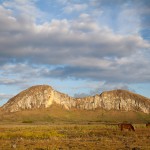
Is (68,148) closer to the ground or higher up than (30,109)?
closer to the ground

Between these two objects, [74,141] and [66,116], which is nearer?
[74,141]

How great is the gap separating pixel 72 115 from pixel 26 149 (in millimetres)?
176197

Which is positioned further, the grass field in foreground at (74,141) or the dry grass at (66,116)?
the dry grass at (66,116)

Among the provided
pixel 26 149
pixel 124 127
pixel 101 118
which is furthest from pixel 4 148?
pixel 101 118

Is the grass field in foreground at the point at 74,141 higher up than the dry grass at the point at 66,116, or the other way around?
the dry grass at the point at 66,116

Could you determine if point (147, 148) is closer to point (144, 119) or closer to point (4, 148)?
point (4, 148)

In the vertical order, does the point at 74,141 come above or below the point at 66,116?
below

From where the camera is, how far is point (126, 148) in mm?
22344

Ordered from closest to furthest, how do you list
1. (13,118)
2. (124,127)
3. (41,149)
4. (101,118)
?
1. (41,149)
2. (124,127)
3. (13,118)
4. (101,118)

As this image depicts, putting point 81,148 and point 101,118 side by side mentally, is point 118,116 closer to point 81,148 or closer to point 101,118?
point 101,118

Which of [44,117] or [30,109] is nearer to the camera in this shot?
[44,117]

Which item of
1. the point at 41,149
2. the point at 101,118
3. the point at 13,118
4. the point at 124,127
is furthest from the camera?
the point at 101,118

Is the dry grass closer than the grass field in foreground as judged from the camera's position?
No

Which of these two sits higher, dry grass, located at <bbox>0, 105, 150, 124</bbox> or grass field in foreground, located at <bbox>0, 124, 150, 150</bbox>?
dry grass, located at <bbox>0, 105, 150, 124</bbox>
